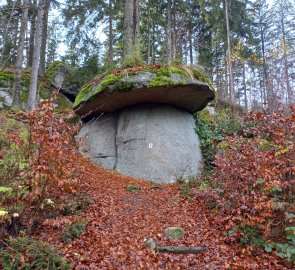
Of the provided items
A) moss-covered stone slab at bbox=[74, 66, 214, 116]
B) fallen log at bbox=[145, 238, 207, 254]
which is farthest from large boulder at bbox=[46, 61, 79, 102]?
fallen log at bbox=[145, 238, 207, 254]

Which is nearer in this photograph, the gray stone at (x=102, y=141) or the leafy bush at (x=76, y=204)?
the leafy bush at (x=76, y=204)

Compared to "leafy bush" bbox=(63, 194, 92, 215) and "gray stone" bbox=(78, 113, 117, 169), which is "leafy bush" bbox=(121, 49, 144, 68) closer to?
"gray stone" bbox=(78, 113, 117, 169)

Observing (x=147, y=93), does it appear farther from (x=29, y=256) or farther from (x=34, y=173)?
(x=29, y=256)

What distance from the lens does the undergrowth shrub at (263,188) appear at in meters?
4.94

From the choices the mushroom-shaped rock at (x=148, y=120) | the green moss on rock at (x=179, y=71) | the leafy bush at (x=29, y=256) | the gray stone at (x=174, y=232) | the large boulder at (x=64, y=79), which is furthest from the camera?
the large boulder at (x=64, y=79)

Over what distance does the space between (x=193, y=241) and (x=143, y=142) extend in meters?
5.40

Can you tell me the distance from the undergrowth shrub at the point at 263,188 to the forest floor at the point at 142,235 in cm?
37

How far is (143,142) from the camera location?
33.5 feet

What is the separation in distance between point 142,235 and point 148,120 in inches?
225

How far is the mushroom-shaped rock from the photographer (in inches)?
377

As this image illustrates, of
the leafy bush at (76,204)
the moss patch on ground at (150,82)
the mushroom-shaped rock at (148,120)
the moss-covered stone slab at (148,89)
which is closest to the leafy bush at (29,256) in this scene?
the leafy bush at (76,204)

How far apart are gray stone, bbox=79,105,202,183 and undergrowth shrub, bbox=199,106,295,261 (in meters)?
3.62

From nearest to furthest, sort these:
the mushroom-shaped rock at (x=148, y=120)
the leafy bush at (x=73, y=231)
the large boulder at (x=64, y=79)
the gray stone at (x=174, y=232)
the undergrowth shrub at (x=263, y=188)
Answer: the leafy bush at (x=73, y=231) < the undergrowth shrub at (x=263, y=188) < the gray stone at (x=174, y=232) < the mushroom-shaped rock at (x=148, y=120) < the large boulder at (x=64, y=79)

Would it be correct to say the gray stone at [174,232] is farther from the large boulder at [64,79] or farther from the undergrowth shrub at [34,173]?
the large boulder at [64,79]
